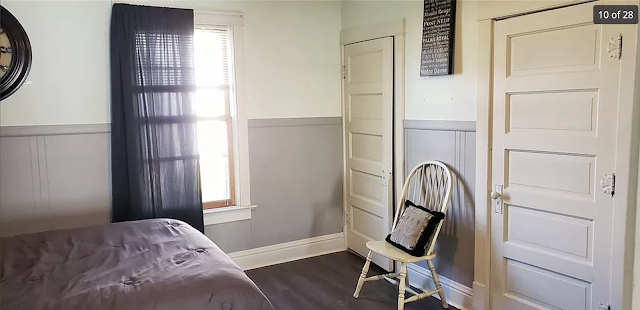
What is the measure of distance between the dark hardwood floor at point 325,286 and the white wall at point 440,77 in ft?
4.28

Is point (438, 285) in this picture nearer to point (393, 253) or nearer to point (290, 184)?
point (393, 253)

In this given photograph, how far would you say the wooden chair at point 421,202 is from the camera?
3.02m

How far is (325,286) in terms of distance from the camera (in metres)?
3.63

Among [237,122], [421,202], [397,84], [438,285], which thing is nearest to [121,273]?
[237,122]

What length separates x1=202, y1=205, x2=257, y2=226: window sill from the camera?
3803 millimetres

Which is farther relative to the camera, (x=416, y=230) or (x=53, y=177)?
(x=53, y=177)

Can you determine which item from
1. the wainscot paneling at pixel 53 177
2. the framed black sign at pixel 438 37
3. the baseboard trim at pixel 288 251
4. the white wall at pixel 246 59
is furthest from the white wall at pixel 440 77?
the wainscot paneling at pixel 53 177

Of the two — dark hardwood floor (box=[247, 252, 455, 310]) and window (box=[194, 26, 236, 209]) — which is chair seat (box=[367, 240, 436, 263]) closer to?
dark hardwood floor (box=[247, 252, 455, 310])

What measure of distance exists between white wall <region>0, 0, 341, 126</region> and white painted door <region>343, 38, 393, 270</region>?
234mm

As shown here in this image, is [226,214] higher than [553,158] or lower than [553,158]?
lower

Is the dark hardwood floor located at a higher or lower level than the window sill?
lower

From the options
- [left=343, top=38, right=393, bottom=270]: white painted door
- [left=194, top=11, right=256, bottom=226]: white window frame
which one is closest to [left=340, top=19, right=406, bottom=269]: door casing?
[left=343, top=38, right=393, bottom=270]: white painted door

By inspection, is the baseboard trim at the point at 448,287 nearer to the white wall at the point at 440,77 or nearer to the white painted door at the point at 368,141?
the white painted door at the point at 368,141

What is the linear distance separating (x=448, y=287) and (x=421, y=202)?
2.03 ft
